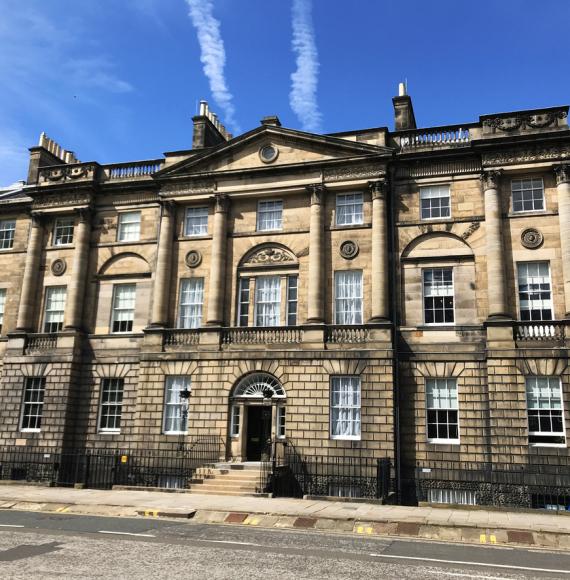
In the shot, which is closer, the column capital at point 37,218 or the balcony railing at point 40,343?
the balcony railing at point 40,343

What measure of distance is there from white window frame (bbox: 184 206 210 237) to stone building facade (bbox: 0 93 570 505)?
100mm

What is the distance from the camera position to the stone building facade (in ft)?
71.9

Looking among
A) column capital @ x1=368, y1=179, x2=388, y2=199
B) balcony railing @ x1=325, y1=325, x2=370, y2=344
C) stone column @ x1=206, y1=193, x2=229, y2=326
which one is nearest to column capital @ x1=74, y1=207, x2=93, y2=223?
stone column @ x1=206, y1=193, x2=229, y2=326

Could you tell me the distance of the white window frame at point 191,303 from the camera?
26250 mm

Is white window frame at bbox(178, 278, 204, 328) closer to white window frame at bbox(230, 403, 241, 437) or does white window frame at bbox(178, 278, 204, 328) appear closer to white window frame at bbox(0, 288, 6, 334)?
white window frame at bbox(230, 403, 241, 437)

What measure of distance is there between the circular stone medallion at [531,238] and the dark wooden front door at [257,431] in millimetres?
11858

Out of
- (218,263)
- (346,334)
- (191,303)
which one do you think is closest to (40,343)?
(191,303)

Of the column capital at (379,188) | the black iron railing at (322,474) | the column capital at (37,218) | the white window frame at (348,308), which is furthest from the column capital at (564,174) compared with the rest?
the column capital at (37,218)

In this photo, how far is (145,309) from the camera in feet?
89.1

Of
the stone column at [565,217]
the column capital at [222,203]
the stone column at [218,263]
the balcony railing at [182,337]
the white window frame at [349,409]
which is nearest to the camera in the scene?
the stone column at [565,217]

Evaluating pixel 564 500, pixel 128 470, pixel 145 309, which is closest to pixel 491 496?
pixel 564 500

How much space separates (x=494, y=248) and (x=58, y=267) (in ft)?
64.8

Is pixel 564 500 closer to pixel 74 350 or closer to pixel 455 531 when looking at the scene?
pixel 455 531

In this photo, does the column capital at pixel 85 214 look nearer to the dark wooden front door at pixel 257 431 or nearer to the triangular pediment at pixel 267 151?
the triangular pediment at pixel 267 151
